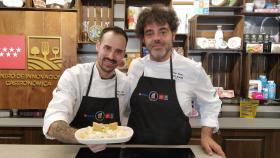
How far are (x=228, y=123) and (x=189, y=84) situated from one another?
4.15ft

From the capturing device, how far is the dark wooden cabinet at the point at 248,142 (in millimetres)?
2828

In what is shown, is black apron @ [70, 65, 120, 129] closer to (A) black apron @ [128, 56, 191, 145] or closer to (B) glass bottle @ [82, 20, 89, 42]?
(A) black apron @ [128, 56, 191, 145]

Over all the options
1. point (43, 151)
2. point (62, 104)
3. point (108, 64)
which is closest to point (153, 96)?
point (108, 64)

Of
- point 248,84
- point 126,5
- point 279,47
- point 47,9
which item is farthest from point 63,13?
point 279,47

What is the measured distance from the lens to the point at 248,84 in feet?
10.5

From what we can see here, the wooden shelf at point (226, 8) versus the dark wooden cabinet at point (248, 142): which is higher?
the wooden shelf at point (226, 8)

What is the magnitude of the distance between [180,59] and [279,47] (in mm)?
1767

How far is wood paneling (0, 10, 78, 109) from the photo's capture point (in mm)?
2879

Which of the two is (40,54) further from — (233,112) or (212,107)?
(233,112)

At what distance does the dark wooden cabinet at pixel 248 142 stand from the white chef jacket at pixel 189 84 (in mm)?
975

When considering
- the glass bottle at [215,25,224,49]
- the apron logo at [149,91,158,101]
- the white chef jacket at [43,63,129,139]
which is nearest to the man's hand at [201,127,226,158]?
the apron logo at [149,91,158,101]

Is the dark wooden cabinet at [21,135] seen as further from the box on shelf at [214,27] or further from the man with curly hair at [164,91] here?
the box on shelf at [214,27]

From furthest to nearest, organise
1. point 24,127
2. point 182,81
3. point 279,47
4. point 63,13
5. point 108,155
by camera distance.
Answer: point 279,47, point 63,13, point 24,127, point 182,81, point 108,155

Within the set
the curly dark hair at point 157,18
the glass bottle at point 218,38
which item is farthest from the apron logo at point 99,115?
the glass bottle at point 218,38
